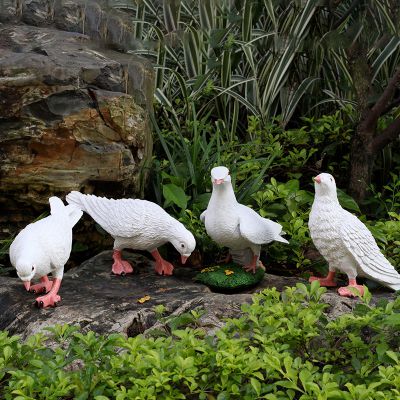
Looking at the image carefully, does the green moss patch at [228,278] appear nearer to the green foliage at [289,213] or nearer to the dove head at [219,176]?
the green foliage at [289,213]

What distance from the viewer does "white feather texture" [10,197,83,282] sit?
3.34m

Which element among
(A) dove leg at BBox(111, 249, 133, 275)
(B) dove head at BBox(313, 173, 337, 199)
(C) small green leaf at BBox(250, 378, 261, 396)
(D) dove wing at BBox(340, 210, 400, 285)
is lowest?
(A) dove leg at BBox(111, 249, 133, 275)

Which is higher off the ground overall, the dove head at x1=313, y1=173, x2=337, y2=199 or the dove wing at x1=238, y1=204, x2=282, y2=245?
the dove head at x1=313, y1=173, x2=337, y2=199

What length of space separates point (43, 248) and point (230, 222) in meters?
0.99

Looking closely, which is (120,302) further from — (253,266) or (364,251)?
(364,251)

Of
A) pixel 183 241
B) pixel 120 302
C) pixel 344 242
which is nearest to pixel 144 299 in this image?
pixel 120 302

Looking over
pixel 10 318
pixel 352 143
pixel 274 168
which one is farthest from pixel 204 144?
pixel 10 318

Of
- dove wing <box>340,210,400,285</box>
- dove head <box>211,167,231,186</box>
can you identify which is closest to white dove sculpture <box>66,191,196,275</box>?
dove head <box>211,167,231,186</box>

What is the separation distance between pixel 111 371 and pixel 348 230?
159cm

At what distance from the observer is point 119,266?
13.1 ft

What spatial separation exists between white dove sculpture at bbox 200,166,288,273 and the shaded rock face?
782 millimetres

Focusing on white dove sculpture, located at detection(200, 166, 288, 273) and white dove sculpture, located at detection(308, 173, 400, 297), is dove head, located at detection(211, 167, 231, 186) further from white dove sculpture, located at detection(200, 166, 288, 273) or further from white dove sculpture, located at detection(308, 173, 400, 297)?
white dove sculpture, located at detection(308, 173, 400, 297)

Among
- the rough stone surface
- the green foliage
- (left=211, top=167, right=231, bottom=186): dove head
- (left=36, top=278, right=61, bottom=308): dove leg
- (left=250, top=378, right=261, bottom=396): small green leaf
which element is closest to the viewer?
(left=250, top=378, right=261, bottom=396): small green leaf

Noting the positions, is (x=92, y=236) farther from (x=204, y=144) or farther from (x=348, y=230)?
(x=348, y=230)
